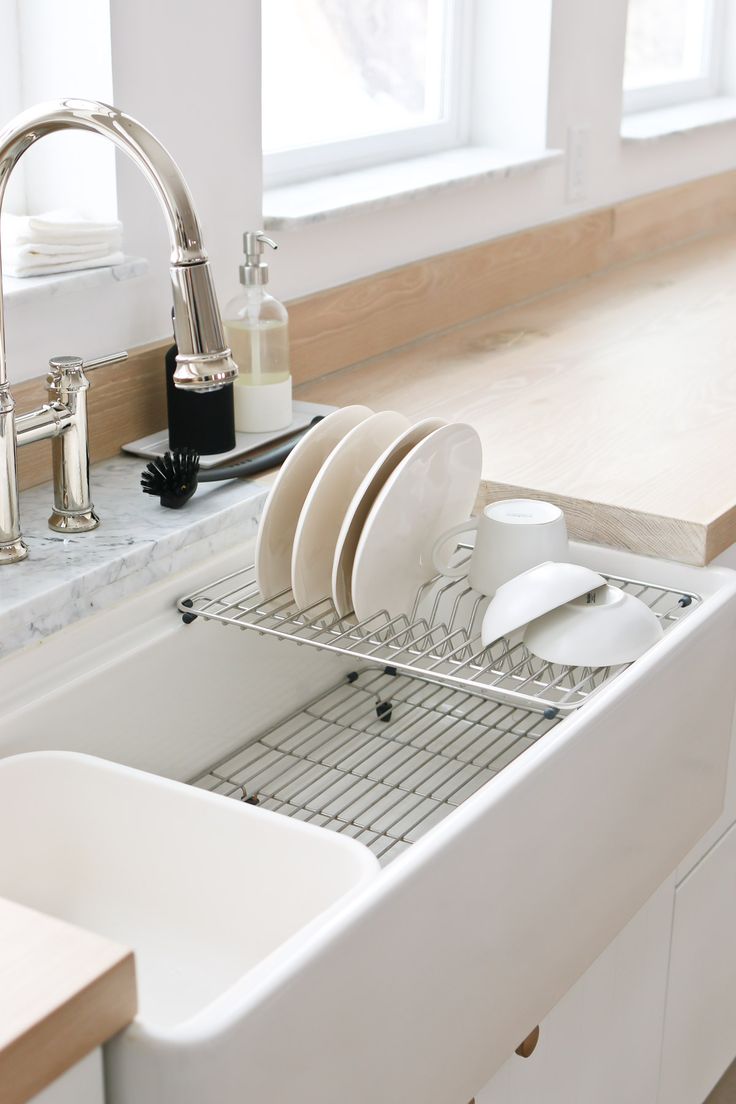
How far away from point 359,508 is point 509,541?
0.47 feet

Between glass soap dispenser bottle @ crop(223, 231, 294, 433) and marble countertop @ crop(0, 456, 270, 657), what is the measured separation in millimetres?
134

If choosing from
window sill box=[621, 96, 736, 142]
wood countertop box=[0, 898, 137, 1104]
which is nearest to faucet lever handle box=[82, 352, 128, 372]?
wood countertop box=[0, 898, 137, 1104]

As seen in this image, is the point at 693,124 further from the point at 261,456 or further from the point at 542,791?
the point at 542,791

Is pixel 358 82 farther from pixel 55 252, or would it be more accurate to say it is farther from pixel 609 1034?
pixel 609 1034

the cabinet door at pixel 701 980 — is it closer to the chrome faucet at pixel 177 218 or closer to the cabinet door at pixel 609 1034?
the cabinet door at pixel 609 1034

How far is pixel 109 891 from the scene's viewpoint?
1031mm

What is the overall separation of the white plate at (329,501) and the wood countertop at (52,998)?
1.77ft

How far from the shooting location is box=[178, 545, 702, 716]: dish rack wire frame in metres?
1.21

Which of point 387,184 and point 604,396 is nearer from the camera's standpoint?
point 604,396

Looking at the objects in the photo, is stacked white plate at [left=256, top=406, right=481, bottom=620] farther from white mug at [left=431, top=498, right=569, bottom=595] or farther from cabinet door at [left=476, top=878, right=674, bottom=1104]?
cabinet door at [left=476, top=878, right=674, bottom=1104]

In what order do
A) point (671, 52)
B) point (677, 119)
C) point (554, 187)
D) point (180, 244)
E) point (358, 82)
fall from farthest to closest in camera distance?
1. point (671, 52)
2. point (677, 119)
3. point (554, 187)
4. point (358, 82)
5. point (180, 244)

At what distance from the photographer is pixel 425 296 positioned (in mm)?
Result: 2031

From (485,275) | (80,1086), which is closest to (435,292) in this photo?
(485,275)

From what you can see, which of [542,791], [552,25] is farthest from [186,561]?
[552,25]
